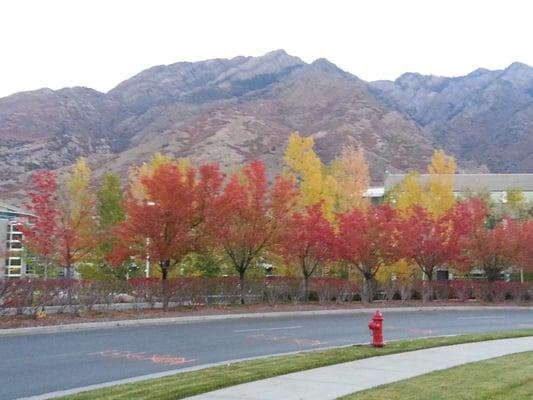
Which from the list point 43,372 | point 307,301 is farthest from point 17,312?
point 307,301

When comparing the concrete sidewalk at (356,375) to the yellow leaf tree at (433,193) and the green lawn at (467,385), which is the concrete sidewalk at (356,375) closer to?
the green lawn at (467,385)

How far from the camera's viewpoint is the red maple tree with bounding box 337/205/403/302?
3328 cm

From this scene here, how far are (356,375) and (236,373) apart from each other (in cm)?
202

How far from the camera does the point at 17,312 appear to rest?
71.1 ft

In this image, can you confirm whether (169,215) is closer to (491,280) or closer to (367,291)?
(367,291)

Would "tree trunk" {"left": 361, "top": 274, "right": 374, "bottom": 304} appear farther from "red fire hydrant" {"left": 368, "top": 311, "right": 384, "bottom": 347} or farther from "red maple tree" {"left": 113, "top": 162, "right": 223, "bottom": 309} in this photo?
"red fire hydrant" {"left": 368, "top": 311, "right": 384, "bottom": 347}

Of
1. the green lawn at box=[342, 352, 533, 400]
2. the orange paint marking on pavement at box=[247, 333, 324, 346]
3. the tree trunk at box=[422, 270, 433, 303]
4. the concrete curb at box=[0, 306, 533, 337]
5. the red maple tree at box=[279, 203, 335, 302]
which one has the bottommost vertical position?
the green lawn at box=[342, 352, 533, 400]

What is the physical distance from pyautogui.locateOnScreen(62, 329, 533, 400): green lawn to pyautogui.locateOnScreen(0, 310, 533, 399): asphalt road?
135cm

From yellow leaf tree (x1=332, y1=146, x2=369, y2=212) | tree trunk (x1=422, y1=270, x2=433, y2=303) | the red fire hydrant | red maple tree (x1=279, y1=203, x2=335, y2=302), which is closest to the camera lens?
the red fire hydrant

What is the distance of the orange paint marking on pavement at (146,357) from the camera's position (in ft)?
44.4

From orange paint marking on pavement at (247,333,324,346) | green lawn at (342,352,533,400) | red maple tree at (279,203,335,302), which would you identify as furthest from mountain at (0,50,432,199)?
green lawn at (342,352,533,400)

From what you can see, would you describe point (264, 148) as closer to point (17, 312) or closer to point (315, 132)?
point (315, 132)

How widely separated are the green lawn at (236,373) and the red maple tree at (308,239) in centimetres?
1599

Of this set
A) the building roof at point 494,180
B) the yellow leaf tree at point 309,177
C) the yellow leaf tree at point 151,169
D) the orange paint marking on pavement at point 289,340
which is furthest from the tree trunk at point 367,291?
the building roof at point 494,180
